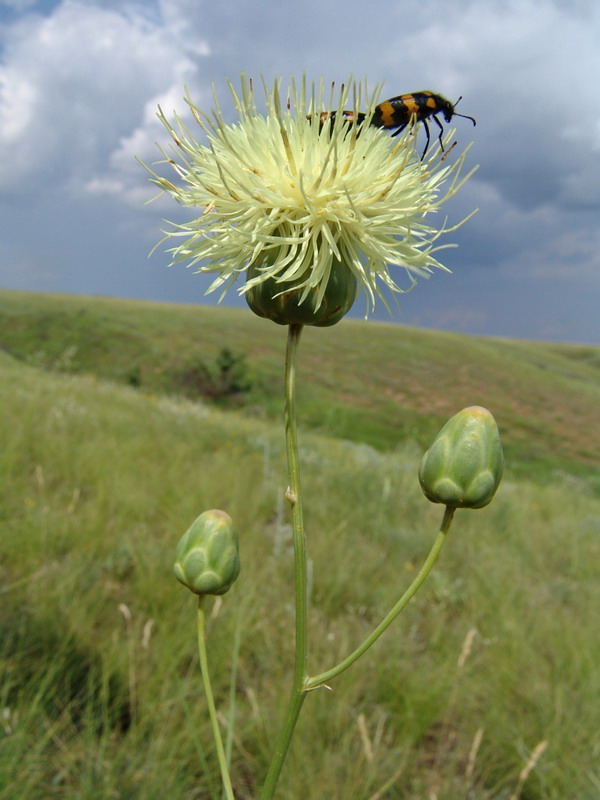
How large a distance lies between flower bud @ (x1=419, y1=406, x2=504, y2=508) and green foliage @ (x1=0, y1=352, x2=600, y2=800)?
137 cm

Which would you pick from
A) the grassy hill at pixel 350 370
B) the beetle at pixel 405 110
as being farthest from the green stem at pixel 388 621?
the grassy hill at pixel 350 370

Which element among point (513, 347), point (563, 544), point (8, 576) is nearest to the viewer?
point (8, 576)

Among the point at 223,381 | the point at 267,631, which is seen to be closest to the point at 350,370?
the point at 223,381

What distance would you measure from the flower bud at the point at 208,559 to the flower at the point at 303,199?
1.72ft

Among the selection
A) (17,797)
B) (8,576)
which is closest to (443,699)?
(17,797)

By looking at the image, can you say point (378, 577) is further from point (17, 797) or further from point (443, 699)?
point (17, 797)

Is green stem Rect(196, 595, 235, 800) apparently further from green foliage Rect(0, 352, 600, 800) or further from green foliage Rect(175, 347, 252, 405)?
green foliage Rect(175, 347, 252, 405)

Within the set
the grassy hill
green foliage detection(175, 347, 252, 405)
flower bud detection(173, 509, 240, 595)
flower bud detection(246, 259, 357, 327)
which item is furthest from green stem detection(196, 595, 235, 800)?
green foliage detection(175, 347, 252, 405)

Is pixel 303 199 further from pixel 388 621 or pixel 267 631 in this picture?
pixel 267 631

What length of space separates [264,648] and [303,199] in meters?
3.25

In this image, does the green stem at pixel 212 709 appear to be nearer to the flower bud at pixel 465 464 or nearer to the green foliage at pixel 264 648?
the flower bud at pixel 465 464

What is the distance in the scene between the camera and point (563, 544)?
6805 millimetres

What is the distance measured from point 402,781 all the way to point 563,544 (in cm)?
446

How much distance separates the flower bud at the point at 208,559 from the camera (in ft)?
4.05
